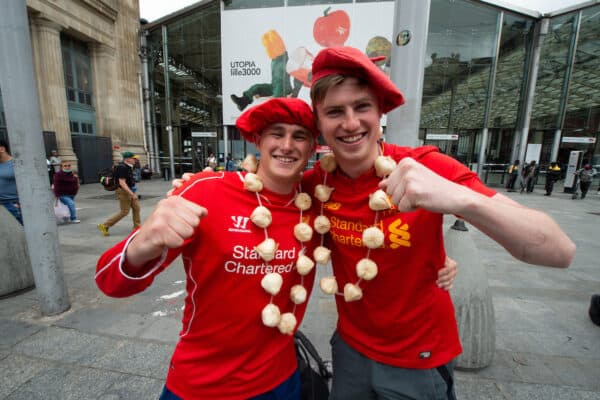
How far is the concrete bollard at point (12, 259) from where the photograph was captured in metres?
3.60

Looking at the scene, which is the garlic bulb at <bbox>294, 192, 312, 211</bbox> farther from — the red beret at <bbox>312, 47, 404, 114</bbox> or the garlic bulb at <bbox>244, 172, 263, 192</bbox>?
the red beret at <bbox>312, 47, 404, 114</bbox>

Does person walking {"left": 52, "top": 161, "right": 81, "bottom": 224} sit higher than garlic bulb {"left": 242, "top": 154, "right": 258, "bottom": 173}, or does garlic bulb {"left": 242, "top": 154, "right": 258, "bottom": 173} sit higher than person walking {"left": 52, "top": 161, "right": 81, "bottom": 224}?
garlic bulb {"left": 242, "top": 154, "right": 258, "bottom": 173}

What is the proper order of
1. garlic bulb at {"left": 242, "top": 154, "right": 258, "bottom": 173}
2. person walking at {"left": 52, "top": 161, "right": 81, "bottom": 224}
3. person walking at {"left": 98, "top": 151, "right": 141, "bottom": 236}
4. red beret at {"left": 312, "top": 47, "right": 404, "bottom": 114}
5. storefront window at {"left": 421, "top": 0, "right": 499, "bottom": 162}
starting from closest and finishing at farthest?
red beret at {"left": 312, "top": 47, "right": 404, "bottom": 114}
garlic bulb at {"left": 242, "top": 154, "right": 258, "bottom": 173}
person walking at {"left": 98, "top": 151, "right": 141, "bottom": 236}
person walking at {"left": 52, "top": 161, "right": 81, "bottom": 224}
storefront window at {"left": 421, "top": 0, "right": 499, "bottom": 162}

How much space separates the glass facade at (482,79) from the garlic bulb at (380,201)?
17279mm

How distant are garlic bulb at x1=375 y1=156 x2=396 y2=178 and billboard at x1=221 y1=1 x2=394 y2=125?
48.5ft

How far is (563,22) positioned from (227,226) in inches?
932

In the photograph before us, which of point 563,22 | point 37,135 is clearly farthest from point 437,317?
point 563,22

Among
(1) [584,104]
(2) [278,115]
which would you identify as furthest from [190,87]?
(1) [584,104]

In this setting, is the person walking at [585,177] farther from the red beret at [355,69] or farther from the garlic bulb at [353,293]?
the garlic bulb at [353,293]

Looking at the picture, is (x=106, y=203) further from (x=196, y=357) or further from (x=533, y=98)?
(x=533, y=98)

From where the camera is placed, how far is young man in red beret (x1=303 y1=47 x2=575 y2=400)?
1342 mm

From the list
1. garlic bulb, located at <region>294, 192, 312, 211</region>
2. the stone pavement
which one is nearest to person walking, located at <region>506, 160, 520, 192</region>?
the stone pavement

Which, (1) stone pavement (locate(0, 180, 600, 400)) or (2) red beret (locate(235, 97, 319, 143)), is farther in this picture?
(1) stone pavement (locate(0, 180, 600, 400))

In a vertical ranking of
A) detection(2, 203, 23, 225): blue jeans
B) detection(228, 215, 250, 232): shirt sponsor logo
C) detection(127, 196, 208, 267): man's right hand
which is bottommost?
detection(2, 203, 23, 225): blue jeans
